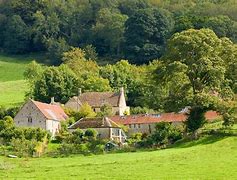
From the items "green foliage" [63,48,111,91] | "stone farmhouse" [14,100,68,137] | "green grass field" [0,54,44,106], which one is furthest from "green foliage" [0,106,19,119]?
"green foliage" [63,48,111,91]

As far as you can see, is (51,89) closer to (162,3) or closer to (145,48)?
(145,48)

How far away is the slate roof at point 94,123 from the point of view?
72.9 metres

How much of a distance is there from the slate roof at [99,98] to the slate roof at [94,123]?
13.2m

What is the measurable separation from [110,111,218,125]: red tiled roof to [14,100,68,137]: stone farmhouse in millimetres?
7007

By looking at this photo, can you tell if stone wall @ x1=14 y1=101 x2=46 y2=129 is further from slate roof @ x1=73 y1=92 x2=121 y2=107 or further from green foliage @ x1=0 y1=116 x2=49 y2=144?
slate roof @ x1=73 y1=92 x2=121 y2=107

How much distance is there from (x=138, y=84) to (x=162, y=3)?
73.1 meters

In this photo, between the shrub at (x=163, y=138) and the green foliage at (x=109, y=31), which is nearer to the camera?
the shrub at (x=163, y=138)

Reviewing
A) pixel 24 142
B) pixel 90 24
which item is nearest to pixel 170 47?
pixel 24 142

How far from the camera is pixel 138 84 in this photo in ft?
320

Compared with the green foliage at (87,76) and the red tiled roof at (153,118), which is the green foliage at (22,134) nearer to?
the red tiled roof at (153,118)

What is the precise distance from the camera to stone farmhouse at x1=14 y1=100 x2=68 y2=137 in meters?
76.2

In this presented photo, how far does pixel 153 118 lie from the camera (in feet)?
252

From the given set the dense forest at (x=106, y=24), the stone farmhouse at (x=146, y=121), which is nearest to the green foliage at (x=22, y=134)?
the stone farmhouse at (x=146, y=121)

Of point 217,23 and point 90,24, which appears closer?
point 217,23
